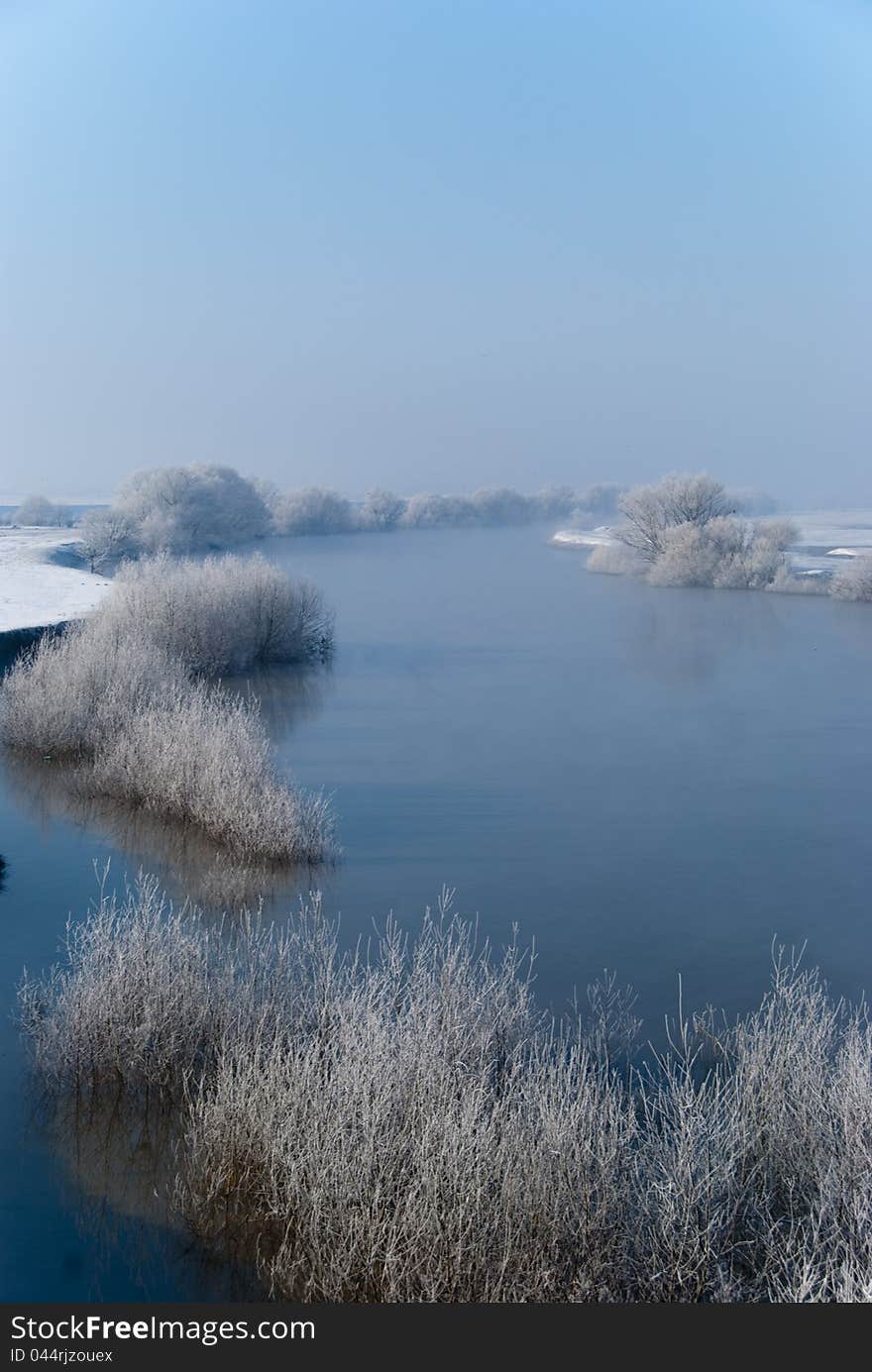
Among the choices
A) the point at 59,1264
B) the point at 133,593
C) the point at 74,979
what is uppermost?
the point at 133,593

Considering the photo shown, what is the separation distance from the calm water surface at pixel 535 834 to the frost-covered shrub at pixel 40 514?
98.4ft

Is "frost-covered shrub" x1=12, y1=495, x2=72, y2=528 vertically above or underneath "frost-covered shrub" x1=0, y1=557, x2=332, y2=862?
above

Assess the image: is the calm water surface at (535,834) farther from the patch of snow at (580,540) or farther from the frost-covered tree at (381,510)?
the frost-covered tree at (381,510)

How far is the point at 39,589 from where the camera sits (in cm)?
1731

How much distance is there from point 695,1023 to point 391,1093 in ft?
6.52

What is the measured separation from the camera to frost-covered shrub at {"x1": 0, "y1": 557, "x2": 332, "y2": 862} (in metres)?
7.80

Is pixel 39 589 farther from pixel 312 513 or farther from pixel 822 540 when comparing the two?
pixel 312 513

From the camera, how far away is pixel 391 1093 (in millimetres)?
3525

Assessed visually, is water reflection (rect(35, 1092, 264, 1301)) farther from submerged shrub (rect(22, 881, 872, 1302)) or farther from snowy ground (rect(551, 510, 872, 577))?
snowy ground (rect(551, 510, 872, 577))

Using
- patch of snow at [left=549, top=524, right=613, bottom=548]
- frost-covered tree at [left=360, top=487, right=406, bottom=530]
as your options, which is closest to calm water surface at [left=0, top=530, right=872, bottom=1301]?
patch of snow at [left=549, top=524, right=613, bottom=548]

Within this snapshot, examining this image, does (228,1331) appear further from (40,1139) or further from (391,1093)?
(40,1139)

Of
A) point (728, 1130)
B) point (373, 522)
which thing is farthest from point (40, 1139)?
point (373, 522)

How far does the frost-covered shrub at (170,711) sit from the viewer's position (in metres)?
7.80

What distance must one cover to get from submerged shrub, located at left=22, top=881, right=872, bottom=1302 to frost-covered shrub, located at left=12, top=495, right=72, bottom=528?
41.6 m
